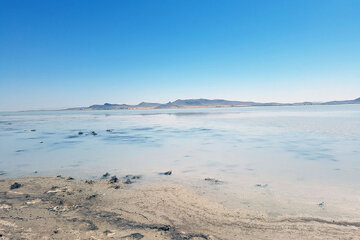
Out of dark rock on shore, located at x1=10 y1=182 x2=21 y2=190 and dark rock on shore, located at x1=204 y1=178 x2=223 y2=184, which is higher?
dark rock on shore, located at x1=10 y1=182 x2=21 y2=190

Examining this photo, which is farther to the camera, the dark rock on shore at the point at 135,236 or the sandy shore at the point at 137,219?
the sandy shore at the point at 137,219

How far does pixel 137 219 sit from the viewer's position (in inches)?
207

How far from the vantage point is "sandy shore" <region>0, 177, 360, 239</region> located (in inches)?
180

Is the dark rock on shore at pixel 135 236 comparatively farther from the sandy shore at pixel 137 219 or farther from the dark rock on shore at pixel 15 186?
the dark rock on shore at pixel 15 186

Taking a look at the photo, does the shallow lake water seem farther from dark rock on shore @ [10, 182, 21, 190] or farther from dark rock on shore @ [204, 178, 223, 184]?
dark rock on shore @ [10, 182, 21, 190]

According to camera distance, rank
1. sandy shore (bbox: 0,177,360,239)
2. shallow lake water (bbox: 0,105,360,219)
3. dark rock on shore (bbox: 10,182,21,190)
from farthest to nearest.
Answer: dark rock on shore (bbox: 10,182,21,190) < shallow lake water (bbox: 0,105,360,219) < sandy shore (bbox: 0,177,360,239)

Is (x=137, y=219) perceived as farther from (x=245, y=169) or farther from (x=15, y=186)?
(x=245, y=169)

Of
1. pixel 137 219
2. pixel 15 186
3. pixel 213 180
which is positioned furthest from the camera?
pixel 213 180

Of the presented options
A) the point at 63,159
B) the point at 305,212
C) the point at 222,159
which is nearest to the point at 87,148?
the point at 63,159

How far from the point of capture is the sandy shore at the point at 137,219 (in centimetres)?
458

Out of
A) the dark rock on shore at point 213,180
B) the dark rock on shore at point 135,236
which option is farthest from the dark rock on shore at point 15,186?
the dark rock on shore at point 213,180

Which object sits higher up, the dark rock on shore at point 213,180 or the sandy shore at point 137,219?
the sandy shore at point 137,219

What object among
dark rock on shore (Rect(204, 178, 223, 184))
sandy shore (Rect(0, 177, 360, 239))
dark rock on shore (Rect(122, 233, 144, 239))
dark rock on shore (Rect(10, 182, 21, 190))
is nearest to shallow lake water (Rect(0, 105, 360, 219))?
dark rock on shore (Rect(204, 178, 223, 184))

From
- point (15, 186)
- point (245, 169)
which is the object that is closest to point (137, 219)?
point (15, 186)
